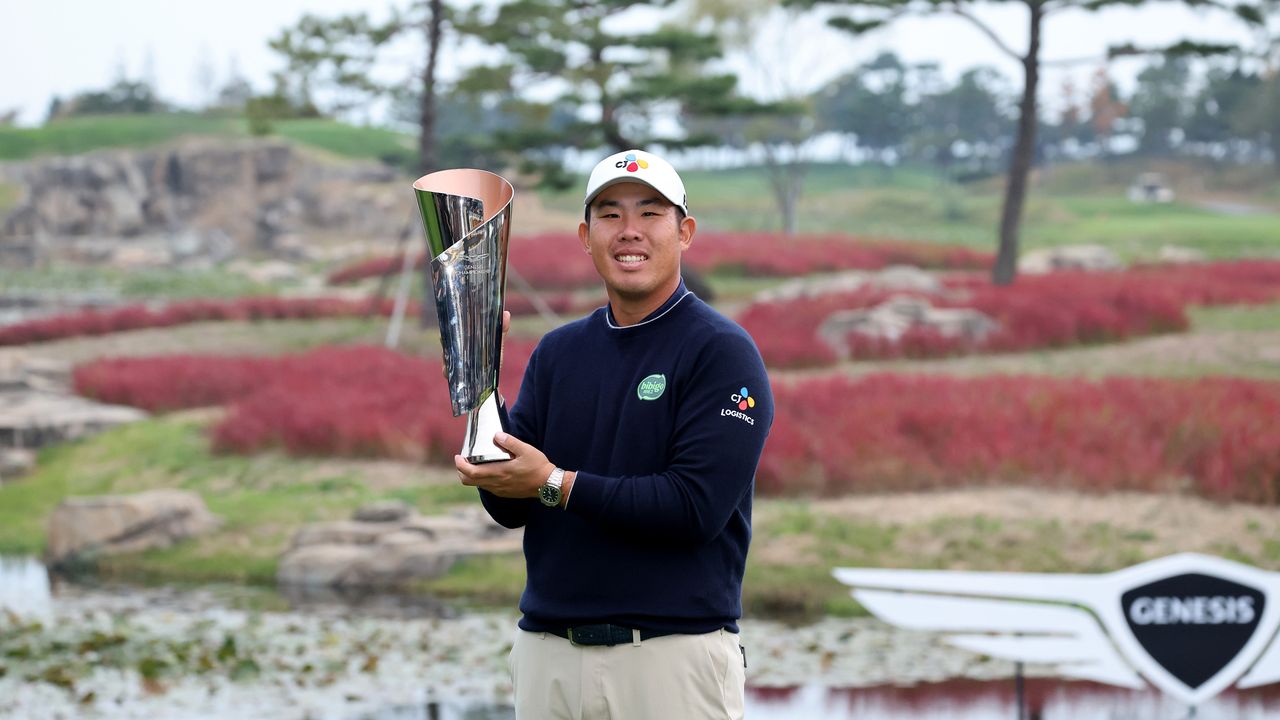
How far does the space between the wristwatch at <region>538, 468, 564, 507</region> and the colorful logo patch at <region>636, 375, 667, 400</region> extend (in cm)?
20

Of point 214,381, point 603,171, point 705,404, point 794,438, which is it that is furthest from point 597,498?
point 214,381

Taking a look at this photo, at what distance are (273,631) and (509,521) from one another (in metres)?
5.30

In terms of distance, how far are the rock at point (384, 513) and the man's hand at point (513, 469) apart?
746 cm

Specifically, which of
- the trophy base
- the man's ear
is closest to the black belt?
the trophy base

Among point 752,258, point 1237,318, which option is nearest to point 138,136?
point 752,258

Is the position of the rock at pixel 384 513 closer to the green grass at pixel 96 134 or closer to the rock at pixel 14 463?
the rock at pixel 14 463

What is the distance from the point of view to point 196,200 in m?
48.7

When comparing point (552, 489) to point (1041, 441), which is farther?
point (1041, 441)

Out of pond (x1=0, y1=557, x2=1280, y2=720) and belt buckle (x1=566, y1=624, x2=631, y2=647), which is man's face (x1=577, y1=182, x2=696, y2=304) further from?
pond (x1=0, y1=557, x2=1280, y2=720)

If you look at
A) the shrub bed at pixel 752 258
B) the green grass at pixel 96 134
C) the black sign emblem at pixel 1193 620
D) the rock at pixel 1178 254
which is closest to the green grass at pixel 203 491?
the black sign emblem at pixel 1193 620

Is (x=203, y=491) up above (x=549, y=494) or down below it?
below

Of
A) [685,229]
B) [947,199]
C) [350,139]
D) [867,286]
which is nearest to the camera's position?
[685,229]

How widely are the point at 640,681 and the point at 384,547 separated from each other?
687 cm

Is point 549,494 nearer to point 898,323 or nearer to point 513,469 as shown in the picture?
point 513,469
